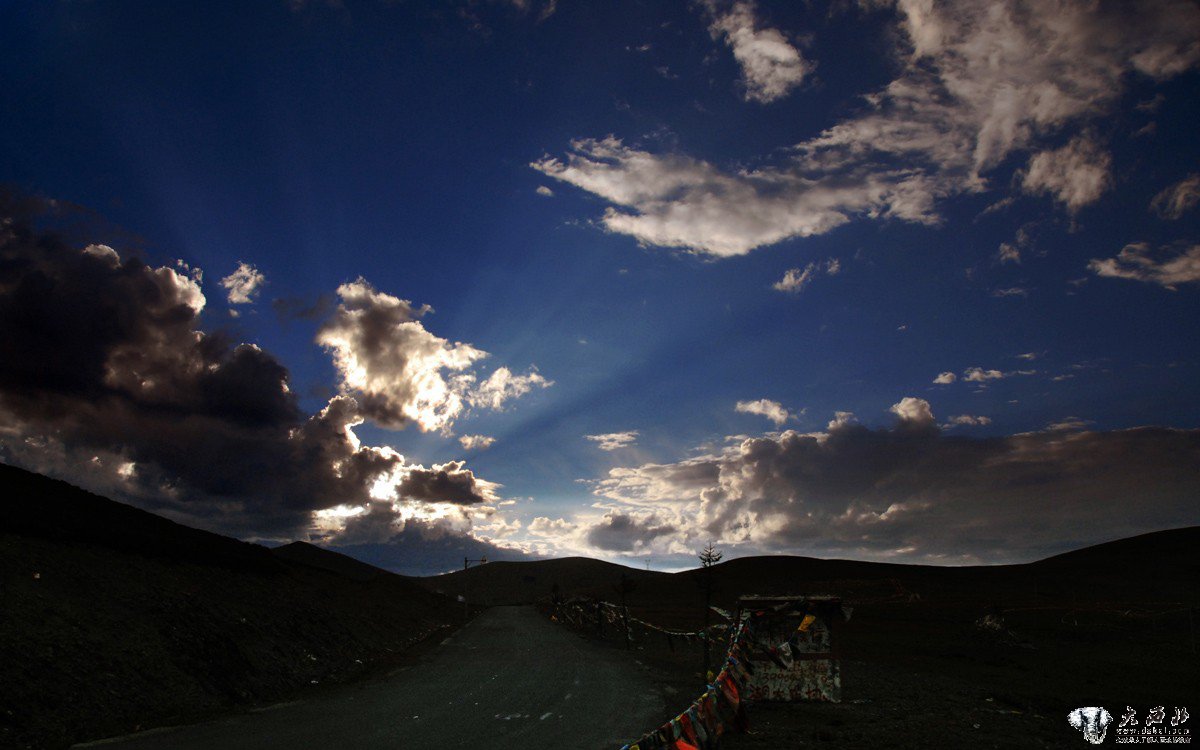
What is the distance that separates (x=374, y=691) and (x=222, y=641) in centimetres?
507

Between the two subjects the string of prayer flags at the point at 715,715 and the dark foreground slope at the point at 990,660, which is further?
the dark foreground slope at the point at 990,660

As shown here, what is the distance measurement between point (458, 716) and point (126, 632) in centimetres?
898

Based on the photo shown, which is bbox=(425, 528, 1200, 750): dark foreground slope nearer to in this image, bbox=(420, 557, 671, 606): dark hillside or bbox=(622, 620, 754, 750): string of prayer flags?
bbox=(622, 620, 754, 750): string of prayer flags

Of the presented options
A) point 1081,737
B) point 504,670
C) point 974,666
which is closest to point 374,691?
point 504,670

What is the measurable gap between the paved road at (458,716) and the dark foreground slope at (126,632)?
5.31 ft

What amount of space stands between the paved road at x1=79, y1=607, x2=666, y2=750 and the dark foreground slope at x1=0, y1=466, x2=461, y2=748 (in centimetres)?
162

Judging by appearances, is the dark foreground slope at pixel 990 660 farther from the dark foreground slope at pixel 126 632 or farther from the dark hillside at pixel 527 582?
the dark hillside at pixel 527 582

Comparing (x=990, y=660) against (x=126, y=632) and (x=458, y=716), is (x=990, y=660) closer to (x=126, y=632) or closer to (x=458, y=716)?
(x=458, y=716)

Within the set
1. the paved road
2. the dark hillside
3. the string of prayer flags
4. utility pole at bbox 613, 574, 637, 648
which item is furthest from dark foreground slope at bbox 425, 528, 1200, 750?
the dark hillside

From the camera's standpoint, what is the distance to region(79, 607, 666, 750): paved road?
32.6 feet

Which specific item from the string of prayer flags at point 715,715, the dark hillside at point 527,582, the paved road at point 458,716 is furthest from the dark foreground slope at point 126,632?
the dark hillside at point 527,582

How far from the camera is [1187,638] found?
32.7m

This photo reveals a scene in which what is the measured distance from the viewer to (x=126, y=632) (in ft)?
49.5

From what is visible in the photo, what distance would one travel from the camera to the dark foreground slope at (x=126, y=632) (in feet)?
37.7
